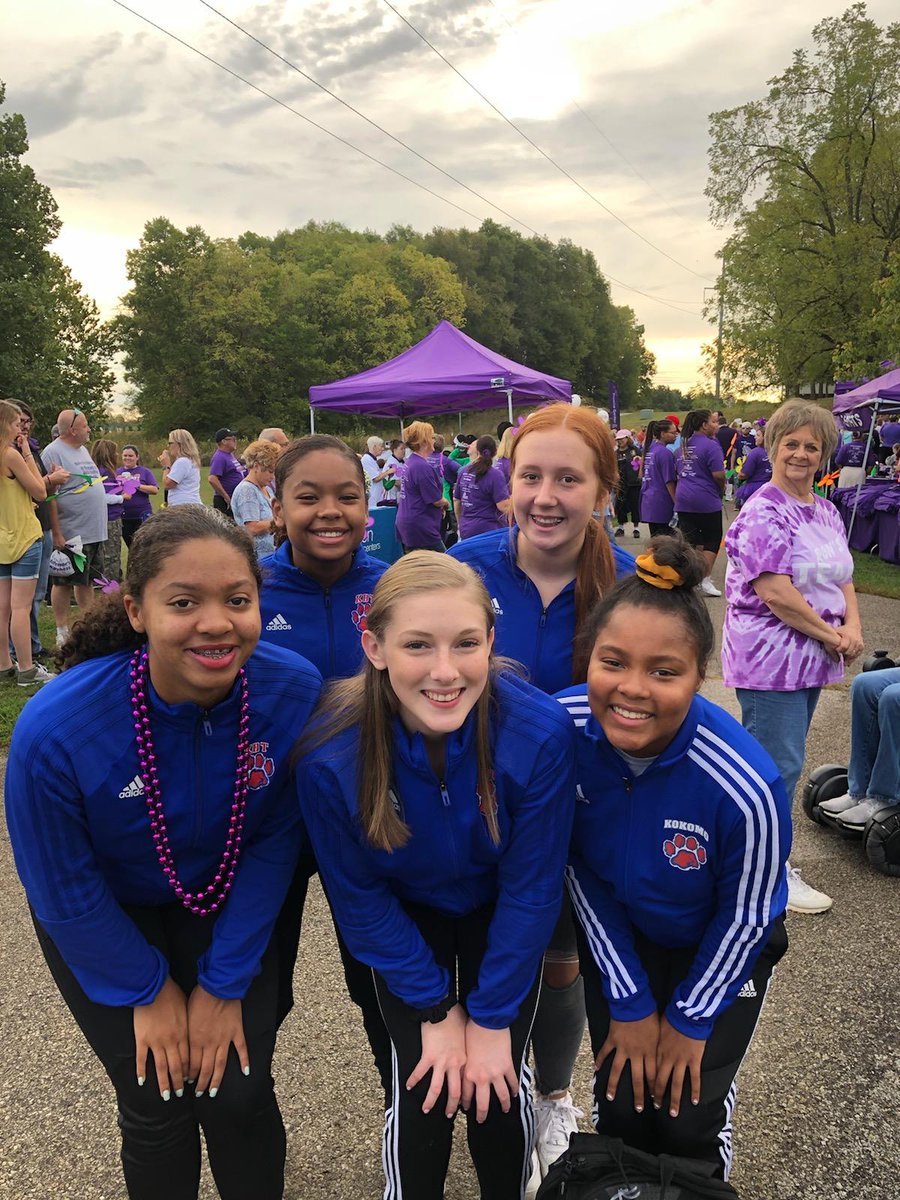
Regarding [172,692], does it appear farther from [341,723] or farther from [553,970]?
[553,970]

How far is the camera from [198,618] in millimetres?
1575

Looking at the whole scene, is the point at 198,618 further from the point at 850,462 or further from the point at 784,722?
the point at 850,462

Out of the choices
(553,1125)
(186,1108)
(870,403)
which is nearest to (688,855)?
(553,1125)

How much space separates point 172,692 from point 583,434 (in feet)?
4.04

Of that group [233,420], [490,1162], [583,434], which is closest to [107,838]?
[490,1162]

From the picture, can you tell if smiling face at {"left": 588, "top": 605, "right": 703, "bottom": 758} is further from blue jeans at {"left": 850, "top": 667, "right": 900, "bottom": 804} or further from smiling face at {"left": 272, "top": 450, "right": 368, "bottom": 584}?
blue jeans at {"left": 850, "top": 667, "right": 900, "bottom": 804}

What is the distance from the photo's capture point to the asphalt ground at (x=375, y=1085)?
205 cm

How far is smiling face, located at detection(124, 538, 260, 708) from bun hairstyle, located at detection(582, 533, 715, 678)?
31.5 inches

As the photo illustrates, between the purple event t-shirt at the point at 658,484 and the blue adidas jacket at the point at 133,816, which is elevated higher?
the purple event t-shirt at the point at 658,484

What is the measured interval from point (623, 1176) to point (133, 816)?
1.23m

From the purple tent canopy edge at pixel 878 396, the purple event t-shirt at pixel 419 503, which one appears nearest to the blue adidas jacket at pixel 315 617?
the purple event t-shirt at pixel 419 503

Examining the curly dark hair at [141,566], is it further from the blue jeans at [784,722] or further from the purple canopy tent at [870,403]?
the purple canopy tent at [870,403]

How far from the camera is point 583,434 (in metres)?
2.09

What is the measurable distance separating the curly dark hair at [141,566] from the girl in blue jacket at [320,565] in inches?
16.7
